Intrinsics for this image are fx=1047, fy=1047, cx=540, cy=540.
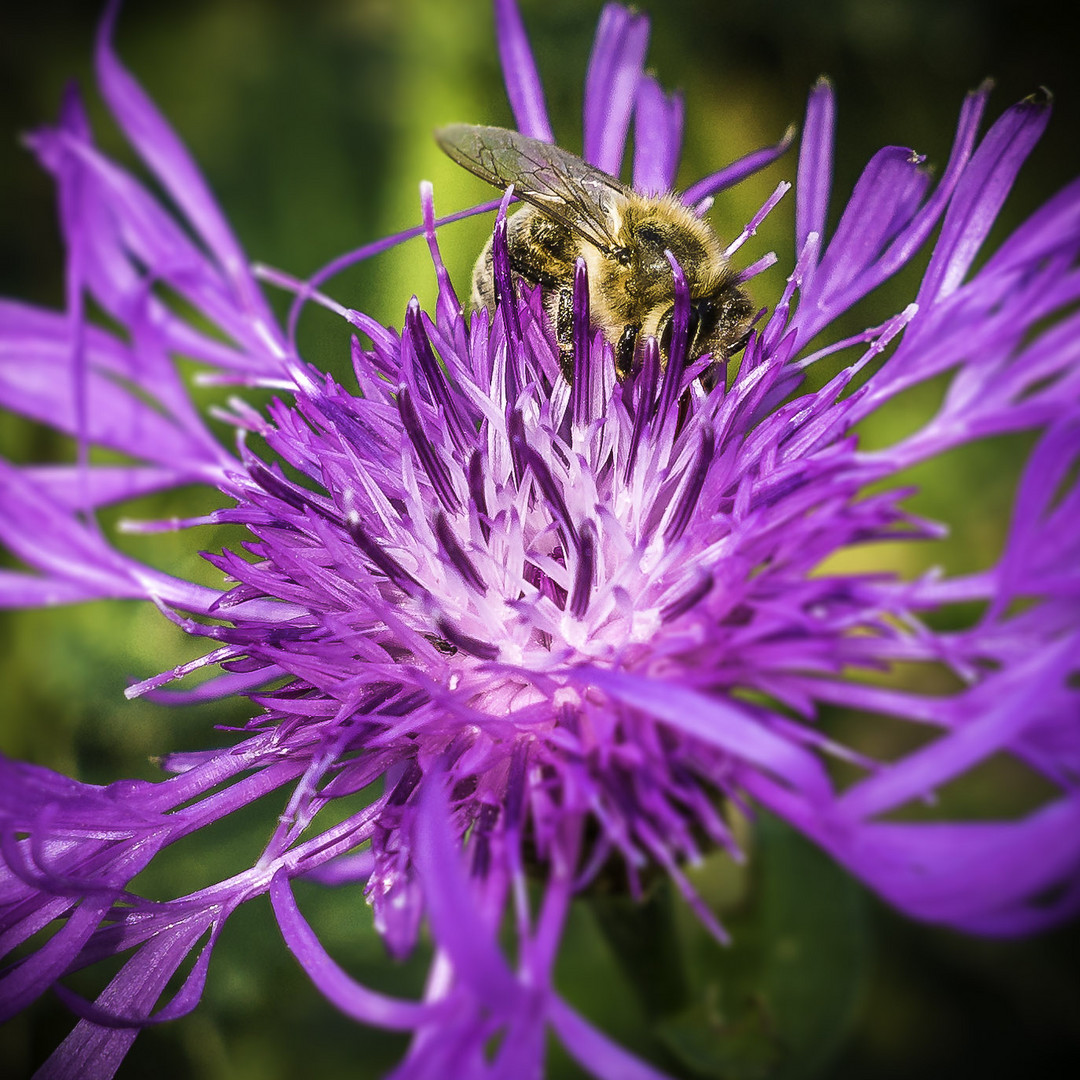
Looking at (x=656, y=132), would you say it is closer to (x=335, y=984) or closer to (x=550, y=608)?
(x=550, y=608)

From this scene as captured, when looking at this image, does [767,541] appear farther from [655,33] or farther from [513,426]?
[655,33]

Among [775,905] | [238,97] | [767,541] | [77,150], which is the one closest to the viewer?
[767,541]

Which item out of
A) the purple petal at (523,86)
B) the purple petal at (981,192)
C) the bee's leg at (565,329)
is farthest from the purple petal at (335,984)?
the purple petal at (523,86)

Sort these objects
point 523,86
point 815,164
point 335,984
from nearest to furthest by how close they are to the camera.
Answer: point 335,984 → point 815,164 → point 523,86

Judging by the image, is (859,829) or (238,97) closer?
(859,829)

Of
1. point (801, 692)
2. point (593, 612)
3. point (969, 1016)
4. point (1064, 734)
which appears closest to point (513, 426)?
point (593, 612)

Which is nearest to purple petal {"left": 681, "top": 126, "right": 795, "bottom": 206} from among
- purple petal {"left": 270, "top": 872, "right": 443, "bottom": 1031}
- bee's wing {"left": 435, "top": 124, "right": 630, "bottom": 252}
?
bee's wing {"left": 435, "top": 124, "right": 630, "bottom": 252}

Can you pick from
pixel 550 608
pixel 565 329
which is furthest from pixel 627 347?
pixel 550 608
